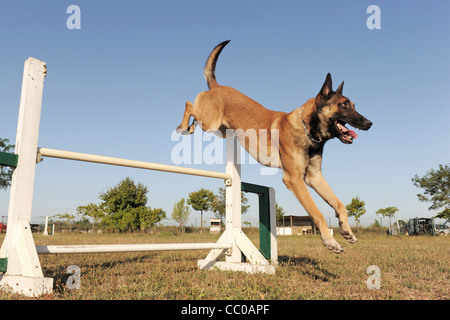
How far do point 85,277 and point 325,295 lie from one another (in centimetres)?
221

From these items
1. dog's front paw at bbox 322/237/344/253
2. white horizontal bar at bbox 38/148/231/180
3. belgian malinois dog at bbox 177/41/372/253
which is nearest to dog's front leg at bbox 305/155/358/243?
belgian malinois dog at bbox 177/41/372/253

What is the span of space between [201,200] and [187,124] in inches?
936

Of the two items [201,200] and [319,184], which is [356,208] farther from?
[319,184]

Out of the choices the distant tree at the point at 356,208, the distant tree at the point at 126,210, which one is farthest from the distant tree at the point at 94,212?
the distant tree at the point at 356,208

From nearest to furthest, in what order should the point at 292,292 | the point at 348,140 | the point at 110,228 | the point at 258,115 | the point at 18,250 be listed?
the point at 18,250
the point at 292,292
the point at 348,140
the point at 258,115
the point at 110,228

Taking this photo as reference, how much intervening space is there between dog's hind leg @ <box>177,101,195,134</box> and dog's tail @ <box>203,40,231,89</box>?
43 centimetres

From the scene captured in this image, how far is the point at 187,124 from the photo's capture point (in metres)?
3.79

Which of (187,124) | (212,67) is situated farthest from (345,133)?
(212,67)

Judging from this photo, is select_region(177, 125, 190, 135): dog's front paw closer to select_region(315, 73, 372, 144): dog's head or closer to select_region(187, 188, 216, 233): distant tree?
select_region(315, 73, 372, 144): dog's head

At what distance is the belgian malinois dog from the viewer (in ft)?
9.07

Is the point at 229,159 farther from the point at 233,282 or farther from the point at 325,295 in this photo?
the point at 325,295

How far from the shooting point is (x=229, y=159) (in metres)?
3.94

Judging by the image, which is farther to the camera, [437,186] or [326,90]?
[437,186]
